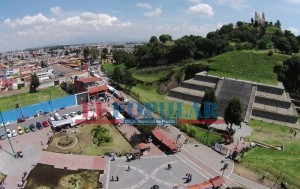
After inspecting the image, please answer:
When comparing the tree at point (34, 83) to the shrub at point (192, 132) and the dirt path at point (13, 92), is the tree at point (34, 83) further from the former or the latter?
the shrub at point (192, 132)

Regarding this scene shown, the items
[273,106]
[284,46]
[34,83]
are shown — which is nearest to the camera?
[273,106]

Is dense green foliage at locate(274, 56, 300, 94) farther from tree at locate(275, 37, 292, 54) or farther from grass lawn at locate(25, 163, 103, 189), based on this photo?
grass lawn at locate(25, 163, 103, 189)

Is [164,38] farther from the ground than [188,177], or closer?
farther from the ground

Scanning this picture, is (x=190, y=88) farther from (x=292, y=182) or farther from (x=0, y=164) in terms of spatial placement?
(x=0, y=164)

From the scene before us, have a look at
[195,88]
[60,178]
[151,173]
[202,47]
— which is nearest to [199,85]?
[195,88]

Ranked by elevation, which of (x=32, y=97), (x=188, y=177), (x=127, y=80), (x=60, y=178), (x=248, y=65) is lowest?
(x=60, y=178)

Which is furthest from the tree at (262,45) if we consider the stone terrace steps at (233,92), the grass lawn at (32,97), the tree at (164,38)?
the grass lawn at (32,97)

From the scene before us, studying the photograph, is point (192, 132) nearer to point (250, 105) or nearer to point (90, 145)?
point (250, 105)
